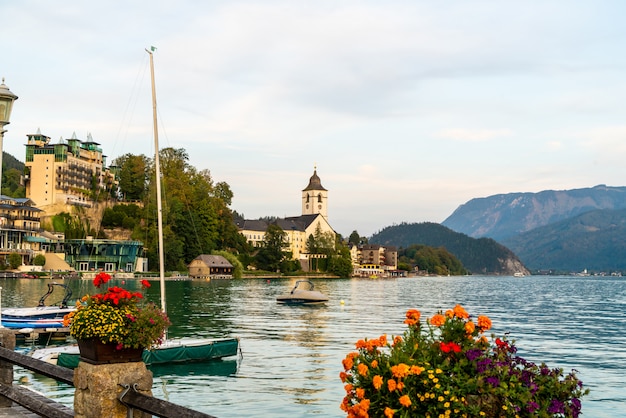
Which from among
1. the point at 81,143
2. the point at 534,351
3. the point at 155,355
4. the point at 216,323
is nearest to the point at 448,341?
the point at 155,355

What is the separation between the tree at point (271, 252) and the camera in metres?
180

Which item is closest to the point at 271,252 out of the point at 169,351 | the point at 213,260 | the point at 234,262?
the point at 234,262

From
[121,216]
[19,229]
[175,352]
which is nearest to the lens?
[175,352]

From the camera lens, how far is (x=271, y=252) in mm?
180625

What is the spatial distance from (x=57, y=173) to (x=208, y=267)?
139 ft

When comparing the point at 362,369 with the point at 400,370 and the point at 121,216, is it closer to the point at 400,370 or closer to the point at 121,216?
the point at 400,370

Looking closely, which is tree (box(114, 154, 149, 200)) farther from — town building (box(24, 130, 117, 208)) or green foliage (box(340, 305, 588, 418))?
green foliage (box(340, 305, 588, 418))

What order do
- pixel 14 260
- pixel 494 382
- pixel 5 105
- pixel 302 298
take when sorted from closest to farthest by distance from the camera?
pixel 494 382 < pixel 5 105 < pixel 302 298 < pixel 14 260

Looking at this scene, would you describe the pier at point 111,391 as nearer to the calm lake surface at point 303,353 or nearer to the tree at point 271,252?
the calm lake surface at point 303,353

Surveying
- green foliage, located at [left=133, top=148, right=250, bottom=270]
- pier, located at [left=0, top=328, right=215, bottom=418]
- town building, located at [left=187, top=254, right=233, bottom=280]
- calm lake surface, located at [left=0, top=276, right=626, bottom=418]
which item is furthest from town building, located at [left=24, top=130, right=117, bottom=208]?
pier, located at [left=0, top=328, right=215, bottom=418]

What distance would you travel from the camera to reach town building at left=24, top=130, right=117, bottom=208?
151 metres

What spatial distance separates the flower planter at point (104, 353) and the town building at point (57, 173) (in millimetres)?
152715

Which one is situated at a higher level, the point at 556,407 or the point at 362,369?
the point at 362,369

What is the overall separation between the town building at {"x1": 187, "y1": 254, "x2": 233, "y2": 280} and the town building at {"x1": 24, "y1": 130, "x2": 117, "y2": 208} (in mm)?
30726
